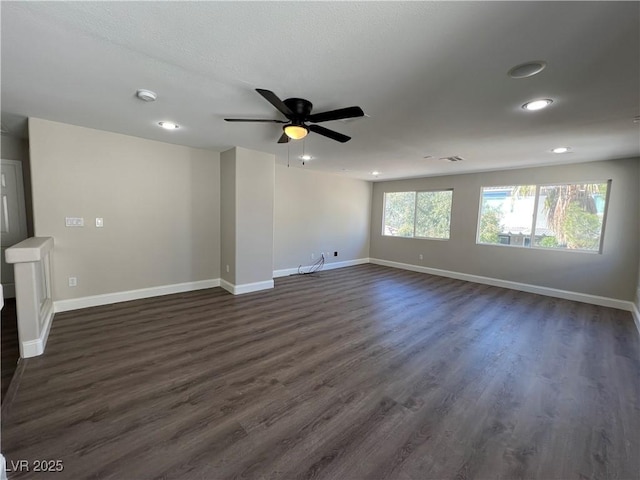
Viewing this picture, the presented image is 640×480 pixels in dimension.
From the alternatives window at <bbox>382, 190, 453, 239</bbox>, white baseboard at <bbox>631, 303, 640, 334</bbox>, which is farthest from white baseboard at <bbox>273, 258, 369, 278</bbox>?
white baseboard at <bbox>631, 303, 640, 334</bbox>

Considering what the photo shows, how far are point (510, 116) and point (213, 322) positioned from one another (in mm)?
4055

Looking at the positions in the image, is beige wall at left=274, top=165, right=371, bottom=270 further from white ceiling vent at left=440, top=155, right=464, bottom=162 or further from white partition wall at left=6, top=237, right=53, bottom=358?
white partition wall at left=6, top=237, right=53, bottom=358

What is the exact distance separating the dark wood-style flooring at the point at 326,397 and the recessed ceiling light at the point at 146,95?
2.43 metres

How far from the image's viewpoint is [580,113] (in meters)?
2.58

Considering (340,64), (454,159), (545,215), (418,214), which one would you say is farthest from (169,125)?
(545,215)

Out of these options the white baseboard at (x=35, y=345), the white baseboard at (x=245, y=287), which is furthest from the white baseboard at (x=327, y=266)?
the white baseboard at (x=35, y=345)

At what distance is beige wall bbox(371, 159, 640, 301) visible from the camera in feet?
14.0

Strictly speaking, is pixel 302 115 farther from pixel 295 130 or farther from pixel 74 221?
pixel 74 221

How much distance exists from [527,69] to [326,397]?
2.79 m

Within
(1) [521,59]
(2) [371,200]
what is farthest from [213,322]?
(2) [371,200]

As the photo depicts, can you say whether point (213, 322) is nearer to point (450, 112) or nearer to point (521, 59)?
point (450, 112)

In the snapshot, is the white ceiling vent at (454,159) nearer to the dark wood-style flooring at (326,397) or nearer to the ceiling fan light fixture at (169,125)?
the dark wood-style flooring at (326,397)

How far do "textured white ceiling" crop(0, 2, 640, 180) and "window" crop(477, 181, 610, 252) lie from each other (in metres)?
1.50

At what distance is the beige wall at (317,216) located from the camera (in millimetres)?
5914
